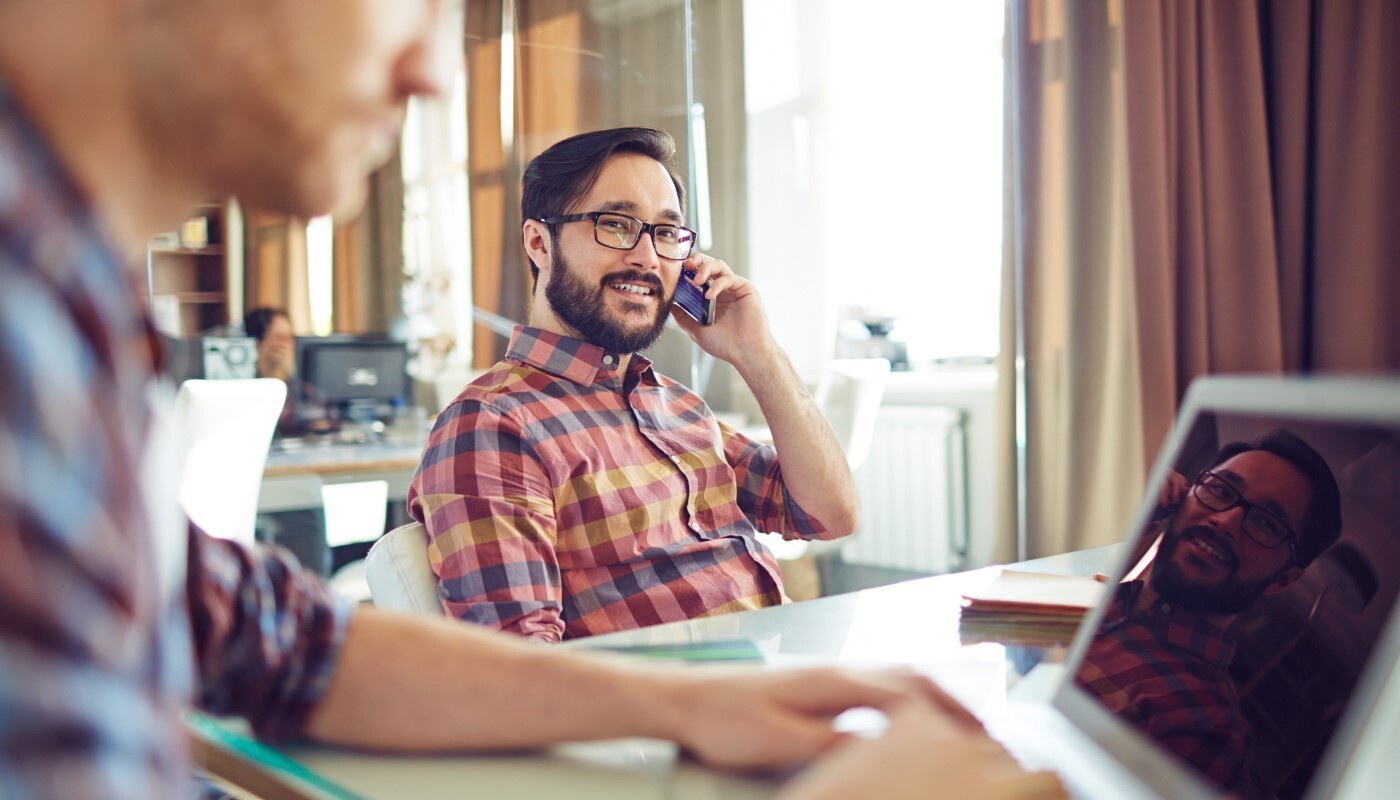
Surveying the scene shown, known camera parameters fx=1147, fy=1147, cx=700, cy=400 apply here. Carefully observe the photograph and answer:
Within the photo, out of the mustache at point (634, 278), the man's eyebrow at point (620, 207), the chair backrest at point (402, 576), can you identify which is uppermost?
the man's eyebrow at point (620, 207)

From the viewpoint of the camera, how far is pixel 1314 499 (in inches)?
26.4

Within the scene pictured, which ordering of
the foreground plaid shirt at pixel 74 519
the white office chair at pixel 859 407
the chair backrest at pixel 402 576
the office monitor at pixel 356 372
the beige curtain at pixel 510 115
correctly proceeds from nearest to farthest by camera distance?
the foreground plaid shirt at pixel 74 519 → the chair backrest at pixel 402 576 → the white office chair at pixel 859 407 → the office monitor at pixel 356 372 → the beige curtain at pixel 510 115

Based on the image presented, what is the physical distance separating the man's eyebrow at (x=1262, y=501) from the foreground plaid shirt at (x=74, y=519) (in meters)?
0.62

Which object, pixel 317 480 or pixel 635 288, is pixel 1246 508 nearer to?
pixel 635 288

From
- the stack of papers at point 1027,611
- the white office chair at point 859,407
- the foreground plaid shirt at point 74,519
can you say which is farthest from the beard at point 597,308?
the white office chair at point 859,407

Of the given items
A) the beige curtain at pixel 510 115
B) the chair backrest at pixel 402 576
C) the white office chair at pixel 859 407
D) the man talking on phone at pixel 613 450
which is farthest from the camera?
the beige curtain at pixel 510 115

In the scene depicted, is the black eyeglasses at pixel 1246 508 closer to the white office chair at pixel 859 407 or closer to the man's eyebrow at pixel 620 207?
the man's eyebrow at pixel 620 207

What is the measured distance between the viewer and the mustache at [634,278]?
1815mm

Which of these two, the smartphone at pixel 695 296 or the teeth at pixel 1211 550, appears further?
the smartphone at pixel 695 296

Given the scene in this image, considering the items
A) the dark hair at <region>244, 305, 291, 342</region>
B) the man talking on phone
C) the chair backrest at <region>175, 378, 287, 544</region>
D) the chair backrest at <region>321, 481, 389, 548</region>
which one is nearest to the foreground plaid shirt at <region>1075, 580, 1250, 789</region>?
the man talking on phone

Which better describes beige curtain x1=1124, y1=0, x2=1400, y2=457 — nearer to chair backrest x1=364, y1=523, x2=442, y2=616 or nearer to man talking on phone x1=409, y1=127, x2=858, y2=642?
man talking on phone x1=409, y1=127, x2=858, y2=642

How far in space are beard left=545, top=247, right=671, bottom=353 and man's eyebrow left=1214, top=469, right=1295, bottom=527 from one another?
43.0 inches

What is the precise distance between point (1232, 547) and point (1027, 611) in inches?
14.2

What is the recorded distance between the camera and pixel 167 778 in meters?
0.36
